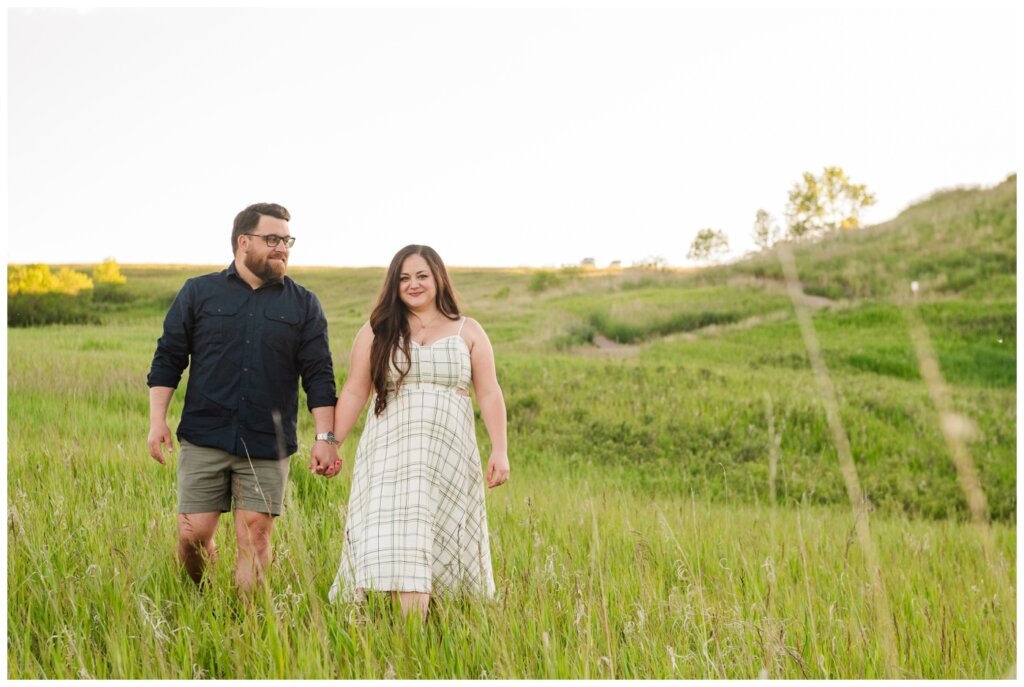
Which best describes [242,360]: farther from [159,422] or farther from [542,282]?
[542,282]

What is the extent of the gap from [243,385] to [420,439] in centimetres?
114

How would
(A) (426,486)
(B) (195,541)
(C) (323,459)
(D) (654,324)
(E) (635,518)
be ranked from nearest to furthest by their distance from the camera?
(A) (426,486), (C) (323,459), (B) (195,541), (E) (635,518), (D) (654,324)

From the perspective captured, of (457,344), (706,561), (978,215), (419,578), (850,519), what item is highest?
(978,215)

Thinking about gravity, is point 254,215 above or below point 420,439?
above

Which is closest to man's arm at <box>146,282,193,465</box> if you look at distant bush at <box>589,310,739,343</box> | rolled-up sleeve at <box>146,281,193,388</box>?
rolled-up sleeve at <box>146,281,193,388</box>

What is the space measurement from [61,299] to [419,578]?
97.1 ft

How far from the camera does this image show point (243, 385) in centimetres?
470

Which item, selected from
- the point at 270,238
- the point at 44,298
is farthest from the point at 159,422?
the point at 44,298

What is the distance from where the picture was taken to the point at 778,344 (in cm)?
2053

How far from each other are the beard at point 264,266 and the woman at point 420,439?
675 mm

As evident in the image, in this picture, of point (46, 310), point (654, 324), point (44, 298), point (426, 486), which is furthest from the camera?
point (44, 298)

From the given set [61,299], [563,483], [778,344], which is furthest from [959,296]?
[61,299]

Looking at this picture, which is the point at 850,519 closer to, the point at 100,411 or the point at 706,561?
the point at 706,561

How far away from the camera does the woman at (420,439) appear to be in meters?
4.31
